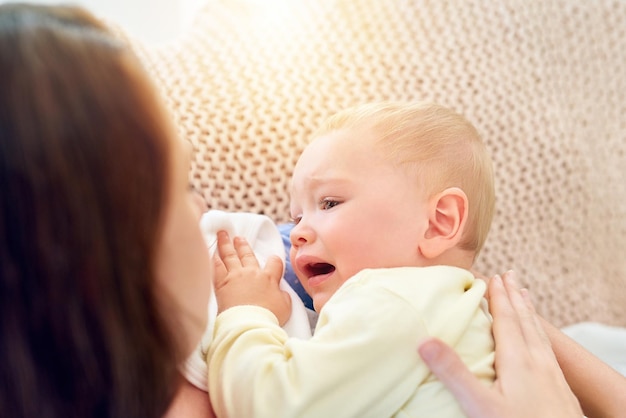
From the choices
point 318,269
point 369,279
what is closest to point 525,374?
point 369,279

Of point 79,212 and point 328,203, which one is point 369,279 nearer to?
point 328,203

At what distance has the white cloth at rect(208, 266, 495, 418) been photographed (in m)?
0.66

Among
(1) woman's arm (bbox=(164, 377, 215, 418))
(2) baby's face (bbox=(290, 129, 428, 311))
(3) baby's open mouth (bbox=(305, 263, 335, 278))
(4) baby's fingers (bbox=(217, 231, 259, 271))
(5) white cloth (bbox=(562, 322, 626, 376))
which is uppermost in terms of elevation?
(2) baby's face (bbox=(290, 129, 428, 311))

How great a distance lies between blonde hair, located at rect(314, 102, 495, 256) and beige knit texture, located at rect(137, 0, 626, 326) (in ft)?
0.74

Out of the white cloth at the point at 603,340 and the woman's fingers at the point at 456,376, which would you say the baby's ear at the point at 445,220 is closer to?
the woman's fingers at the point at 456,376

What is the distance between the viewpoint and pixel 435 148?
2.92 feet

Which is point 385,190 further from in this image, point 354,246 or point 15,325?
point 15,325

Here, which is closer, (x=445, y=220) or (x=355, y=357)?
(x=355, y=357)

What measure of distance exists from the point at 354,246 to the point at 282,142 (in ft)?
1.19

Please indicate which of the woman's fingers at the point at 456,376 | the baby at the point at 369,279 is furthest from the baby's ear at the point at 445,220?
the woman's fingers at the point at 456,376

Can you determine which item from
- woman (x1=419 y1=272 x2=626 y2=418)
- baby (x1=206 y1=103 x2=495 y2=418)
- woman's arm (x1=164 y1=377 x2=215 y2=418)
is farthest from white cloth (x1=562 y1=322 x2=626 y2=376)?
woman's arm (x1=164 y1=377 x2=215 y2=418)

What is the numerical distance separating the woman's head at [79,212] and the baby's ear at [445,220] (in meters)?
0.45

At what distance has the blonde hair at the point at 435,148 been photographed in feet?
2.88

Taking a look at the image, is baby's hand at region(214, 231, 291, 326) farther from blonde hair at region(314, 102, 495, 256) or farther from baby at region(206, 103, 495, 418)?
blonde hair at region(314, 102, 495, 256)
